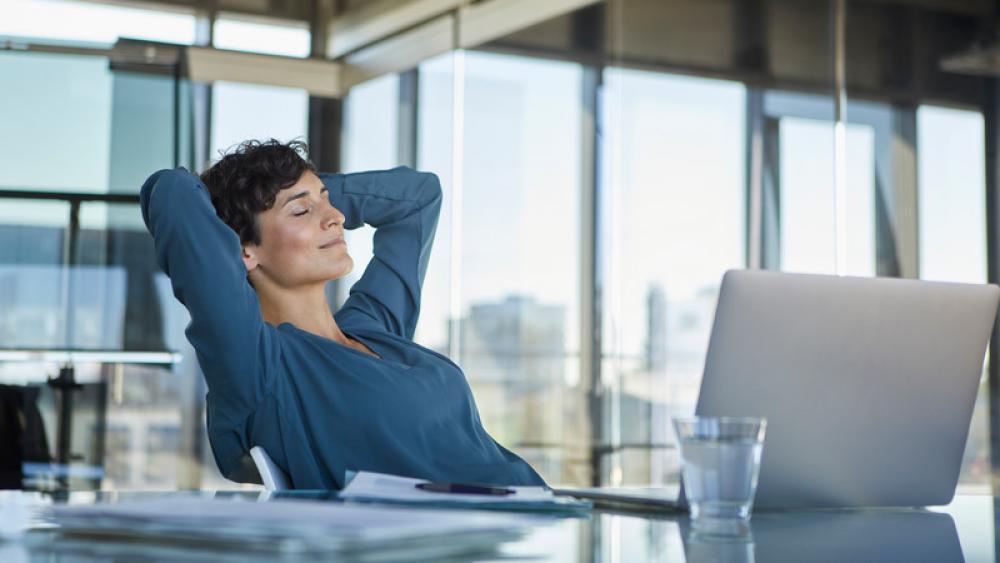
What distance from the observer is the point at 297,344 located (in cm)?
183

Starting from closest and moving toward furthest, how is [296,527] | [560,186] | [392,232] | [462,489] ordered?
[296,527], [462,489], [392,232], [560,186]

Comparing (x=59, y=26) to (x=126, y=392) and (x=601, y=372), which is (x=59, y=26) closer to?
(x=126, y=392)

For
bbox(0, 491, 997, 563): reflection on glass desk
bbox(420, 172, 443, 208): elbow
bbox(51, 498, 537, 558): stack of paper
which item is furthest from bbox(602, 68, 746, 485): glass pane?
bbox(51, 498, 537, 558): stack of paper

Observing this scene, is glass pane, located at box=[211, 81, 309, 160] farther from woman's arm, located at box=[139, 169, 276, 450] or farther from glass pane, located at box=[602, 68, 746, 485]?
woman's arm, located at box=[139, 169, 276, 450]

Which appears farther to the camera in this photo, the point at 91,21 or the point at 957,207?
the point at 91,21

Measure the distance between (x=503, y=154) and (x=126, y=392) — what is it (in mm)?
1756

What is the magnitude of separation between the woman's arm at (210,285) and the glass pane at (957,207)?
321cm

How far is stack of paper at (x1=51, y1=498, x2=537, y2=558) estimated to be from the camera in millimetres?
749

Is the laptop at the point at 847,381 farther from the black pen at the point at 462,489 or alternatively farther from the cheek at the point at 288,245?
the cheek at the point at 288,245

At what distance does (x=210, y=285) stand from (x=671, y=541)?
0.80 m

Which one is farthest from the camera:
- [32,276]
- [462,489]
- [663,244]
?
[663,244]

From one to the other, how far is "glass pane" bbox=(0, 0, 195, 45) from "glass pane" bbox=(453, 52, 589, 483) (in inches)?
53.9

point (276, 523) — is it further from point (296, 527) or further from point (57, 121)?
point (57, 121)

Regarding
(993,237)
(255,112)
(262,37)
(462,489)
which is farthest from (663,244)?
(462,489)
